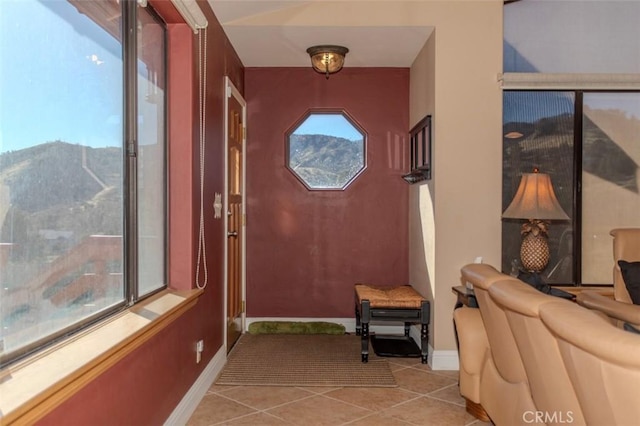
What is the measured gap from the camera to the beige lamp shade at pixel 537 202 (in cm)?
A: 322

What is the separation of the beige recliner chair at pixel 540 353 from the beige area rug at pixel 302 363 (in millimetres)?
1781

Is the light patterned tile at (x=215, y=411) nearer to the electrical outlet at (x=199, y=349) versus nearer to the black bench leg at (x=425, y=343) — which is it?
the electrical outlet at (x=199, y=349)

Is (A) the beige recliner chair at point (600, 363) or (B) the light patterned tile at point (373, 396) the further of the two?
(B) the light patterned tile at point (373, 396)

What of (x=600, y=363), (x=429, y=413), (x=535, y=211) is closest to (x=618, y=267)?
(x=535, y=211)

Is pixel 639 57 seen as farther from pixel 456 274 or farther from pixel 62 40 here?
pixel 62 40

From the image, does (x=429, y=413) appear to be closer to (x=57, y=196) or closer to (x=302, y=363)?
(x=302, y=363)

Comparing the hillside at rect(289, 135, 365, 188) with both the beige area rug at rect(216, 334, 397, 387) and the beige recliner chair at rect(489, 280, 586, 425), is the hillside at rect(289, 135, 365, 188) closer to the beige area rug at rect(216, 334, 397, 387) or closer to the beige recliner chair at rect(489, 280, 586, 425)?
the beige area rug at rect(216, 334, 397, 387)

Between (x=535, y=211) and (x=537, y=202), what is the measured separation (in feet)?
0.21

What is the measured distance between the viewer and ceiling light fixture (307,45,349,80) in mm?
4160

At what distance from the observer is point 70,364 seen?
1511mm

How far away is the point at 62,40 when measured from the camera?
67.9 inches

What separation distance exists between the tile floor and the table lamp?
1018mm

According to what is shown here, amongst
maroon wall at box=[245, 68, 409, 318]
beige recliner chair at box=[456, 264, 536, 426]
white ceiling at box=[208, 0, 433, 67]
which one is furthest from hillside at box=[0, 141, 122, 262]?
maroon wall at box=[245, 68, 409, 318]

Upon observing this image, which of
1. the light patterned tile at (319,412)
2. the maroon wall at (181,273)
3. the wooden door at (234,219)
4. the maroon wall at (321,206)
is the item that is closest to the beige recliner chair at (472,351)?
the light patterned tile at (319,412)
